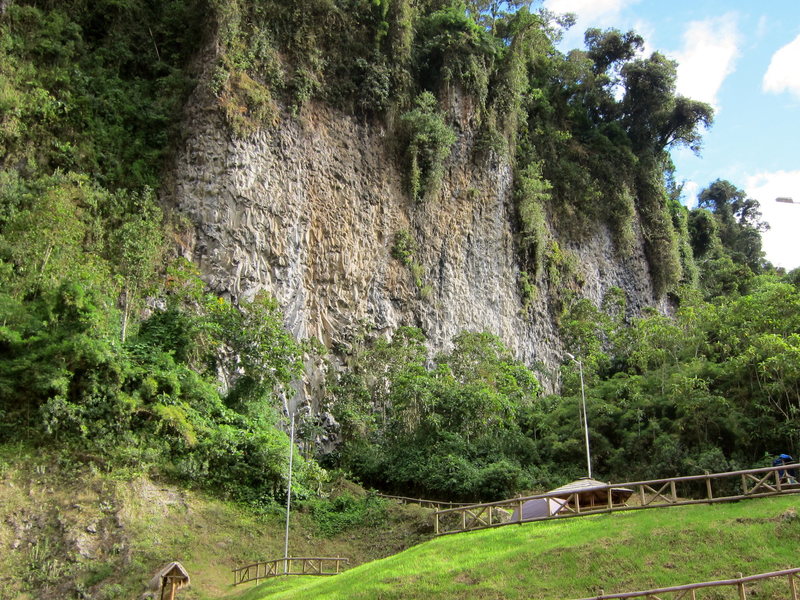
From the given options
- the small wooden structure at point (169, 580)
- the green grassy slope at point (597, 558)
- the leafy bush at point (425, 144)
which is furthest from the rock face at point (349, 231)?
the green grassy slope at point (597, 558)

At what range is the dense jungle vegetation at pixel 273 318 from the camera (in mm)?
23062

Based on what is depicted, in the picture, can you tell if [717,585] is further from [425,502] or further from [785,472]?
[425,502]

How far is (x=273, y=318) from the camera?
1081 inches

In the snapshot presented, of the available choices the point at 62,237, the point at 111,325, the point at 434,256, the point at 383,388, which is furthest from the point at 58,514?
the point at 434,256

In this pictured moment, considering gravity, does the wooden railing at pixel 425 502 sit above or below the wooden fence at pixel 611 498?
below

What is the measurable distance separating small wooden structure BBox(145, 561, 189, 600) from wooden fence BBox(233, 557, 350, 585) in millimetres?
2446

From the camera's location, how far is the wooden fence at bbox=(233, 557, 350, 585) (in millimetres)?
19300

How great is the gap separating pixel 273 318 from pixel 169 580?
1187 cm

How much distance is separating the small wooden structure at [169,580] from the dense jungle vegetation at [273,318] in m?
5.61

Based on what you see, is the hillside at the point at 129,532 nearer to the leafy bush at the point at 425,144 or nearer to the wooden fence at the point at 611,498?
the wooden fence at the point at 611,498

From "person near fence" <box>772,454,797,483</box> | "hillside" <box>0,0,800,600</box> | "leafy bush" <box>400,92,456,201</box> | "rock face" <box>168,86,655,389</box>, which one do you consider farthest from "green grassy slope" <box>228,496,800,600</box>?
"leafy bush" <box>400,92,456,201</box>

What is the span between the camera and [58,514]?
19750 mm

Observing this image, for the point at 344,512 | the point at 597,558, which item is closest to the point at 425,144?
the point at 344,512

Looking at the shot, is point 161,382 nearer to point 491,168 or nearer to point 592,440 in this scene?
point 592,440
